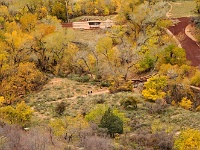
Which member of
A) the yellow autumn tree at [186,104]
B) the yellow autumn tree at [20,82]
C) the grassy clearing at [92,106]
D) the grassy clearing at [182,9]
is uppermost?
the grassy clearing at [182,9]

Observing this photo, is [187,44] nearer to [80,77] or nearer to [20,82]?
[80,77]

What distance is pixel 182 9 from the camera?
230ft

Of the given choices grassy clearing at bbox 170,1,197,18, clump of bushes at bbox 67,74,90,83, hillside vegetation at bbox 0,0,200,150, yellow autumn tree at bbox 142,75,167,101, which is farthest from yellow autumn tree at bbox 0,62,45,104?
grassy clearing at bbox 170,1,197,18

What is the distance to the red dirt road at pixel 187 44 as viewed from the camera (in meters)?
49.8

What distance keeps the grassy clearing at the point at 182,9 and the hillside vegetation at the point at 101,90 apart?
6.69m

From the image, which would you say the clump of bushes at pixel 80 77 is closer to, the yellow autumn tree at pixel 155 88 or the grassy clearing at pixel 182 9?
the yellow autumn tree at pixel 155 88

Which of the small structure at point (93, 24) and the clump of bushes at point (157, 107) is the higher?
the small structure at point (93, 24)

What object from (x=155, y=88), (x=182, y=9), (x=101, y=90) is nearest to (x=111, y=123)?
(x=155, y=88)

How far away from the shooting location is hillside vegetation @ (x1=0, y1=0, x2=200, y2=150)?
2427 cm

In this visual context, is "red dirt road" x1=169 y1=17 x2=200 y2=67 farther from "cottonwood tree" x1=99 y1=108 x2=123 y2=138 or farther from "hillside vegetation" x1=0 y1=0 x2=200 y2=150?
"cottonwood tree" x1=99 y1=108 x2=123 y2=138

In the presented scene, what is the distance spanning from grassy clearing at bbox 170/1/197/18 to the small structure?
12.1 meters

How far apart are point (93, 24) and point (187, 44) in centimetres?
2200

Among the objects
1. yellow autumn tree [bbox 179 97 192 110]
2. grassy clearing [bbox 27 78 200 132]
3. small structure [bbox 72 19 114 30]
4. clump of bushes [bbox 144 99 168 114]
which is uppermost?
small structure [bbox 72 19 114 30]

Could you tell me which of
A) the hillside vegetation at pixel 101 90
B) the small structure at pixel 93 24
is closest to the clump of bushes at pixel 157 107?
the hillside vegetation at pixel 101 90
